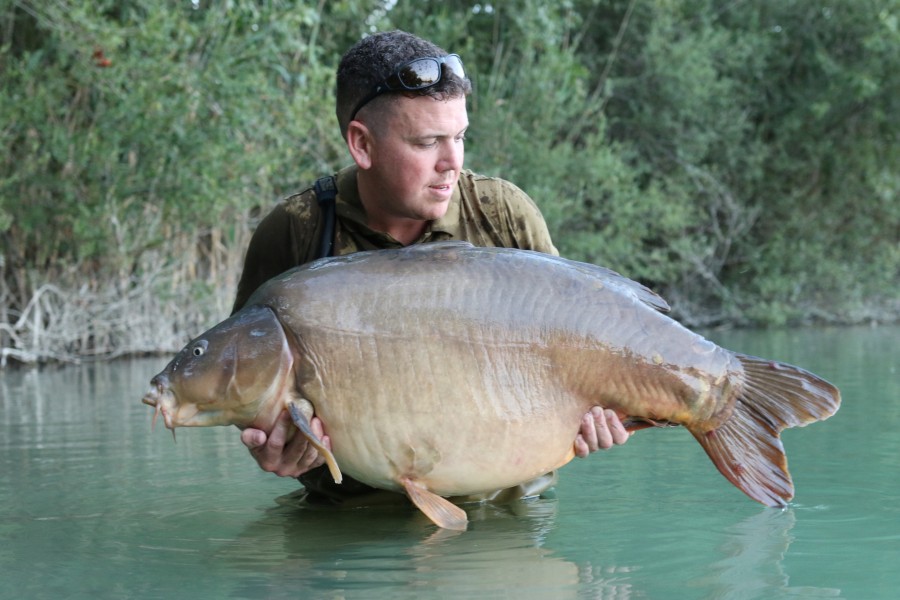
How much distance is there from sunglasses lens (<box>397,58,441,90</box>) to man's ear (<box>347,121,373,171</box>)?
211mm

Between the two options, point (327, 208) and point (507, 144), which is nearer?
point (327, 208)

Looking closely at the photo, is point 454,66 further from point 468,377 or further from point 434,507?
point 434,507

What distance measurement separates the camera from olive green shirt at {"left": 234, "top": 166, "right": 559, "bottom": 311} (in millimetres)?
3508

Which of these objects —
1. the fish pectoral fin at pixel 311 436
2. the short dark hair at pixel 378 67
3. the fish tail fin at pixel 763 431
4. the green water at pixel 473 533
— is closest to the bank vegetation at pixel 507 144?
the green water at pixel 473 533

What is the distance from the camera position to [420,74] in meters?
3.10

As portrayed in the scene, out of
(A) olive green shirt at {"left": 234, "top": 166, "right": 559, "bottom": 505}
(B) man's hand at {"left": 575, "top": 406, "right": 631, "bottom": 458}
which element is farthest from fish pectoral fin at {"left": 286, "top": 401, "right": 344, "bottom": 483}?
(A) olive green shirt at {"left": 234, "top": 166, "right": 559, "bottom": 505}

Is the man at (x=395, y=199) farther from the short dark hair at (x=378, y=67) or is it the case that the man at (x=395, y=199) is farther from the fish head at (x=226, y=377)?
the fish head at (x=226, y=377)

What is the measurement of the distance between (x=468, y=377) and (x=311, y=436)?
42cm

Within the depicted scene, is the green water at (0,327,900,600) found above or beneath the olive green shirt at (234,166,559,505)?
beneath

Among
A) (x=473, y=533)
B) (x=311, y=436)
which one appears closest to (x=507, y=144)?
(x=473, y=533)

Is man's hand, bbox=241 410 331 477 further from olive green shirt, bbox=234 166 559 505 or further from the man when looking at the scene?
olive green shirt, bbox=234 166 559 505

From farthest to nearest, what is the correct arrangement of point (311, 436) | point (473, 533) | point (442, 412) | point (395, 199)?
1. point (395, 199)
2. point (473, 533)
3. point (442, 412)
4. point (311, 436)

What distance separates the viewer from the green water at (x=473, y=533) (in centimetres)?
241

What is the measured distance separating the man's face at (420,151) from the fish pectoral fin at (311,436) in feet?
2.63
